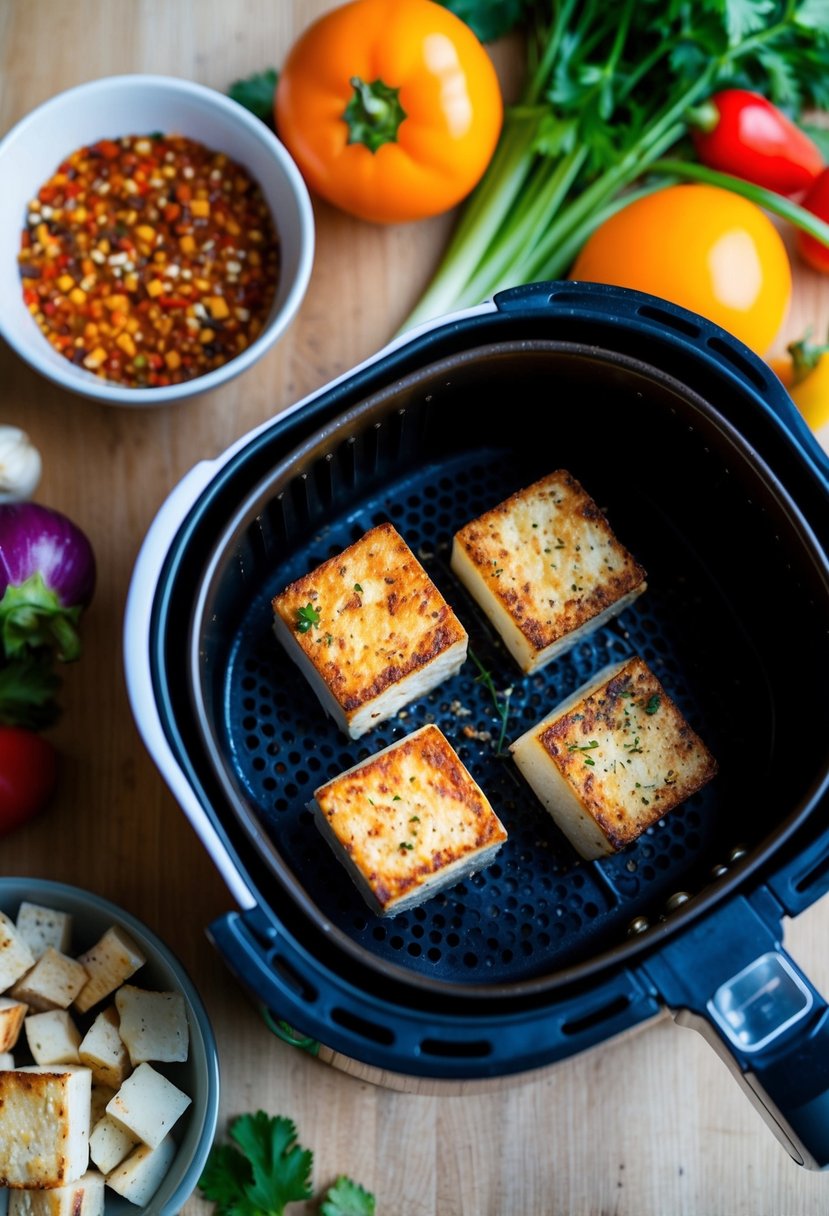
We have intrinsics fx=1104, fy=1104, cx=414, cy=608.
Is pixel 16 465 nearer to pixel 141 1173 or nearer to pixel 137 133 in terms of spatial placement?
pixel 137 133

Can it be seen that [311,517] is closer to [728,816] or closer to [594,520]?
[594,520]

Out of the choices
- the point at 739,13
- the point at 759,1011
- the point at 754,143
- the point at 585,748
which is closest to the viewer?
the point at 759,1011

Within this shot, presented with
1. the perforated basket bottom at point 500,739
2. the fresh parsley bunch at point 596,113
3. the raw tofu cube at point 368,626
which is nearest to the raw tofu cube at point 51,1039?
the perforated basket bottom at point 500,739

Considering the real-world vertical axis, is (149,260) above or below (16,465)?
above

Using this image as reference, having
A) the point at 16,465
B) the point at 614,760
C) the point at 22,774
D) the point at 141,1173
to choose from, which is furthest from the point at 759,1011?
the point at 16,465

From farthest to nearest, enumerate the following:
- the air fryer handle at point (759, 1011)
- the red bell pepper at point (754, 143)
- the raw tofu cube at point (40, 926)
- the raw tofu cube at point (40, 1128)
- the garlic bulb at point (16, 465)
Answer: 1. the red bell pepper at point (754, 143)
2. the garlic bulb at point (16, 465)
3. the raw tofu cube at point (40, 926)
4. the raw tofu cube at point (40, 1128)
5. the air fryer handle at point (759, 1011)

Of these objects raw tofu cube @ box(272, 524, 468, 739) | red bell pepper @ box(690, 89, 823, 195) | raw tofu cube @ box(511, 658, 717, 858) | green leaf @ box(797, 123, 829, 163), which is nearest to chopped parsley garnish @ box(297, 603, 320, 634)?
raw tofu cube @ box(272, 524, 468, 739)

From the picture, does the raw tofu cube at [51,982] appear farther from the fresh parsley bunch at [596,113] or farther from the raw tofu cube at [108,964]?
the fresh parsley bunch at [596,113]

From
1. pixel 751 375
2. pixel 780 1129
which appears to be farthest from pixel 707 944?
pixel 751 375
